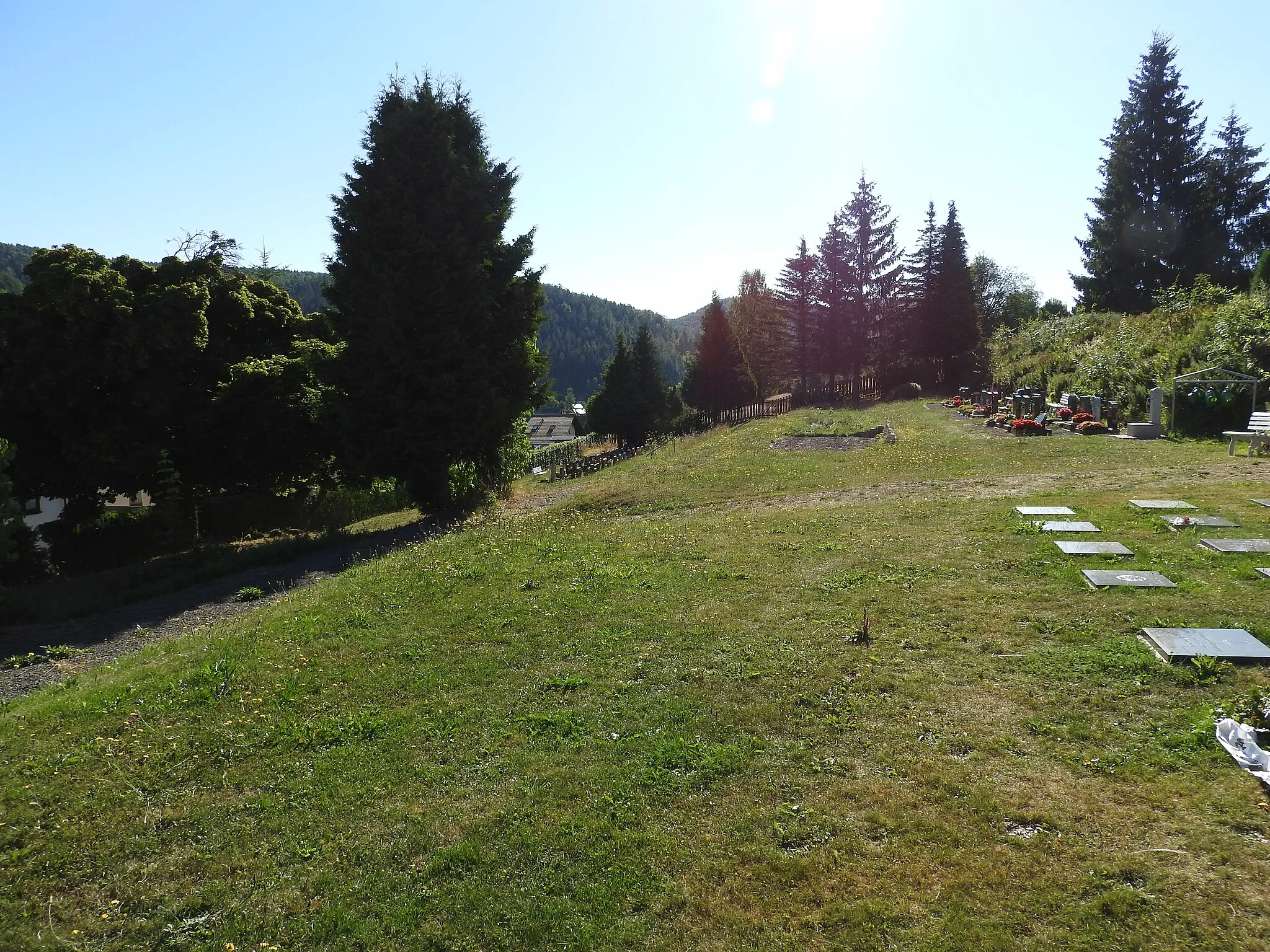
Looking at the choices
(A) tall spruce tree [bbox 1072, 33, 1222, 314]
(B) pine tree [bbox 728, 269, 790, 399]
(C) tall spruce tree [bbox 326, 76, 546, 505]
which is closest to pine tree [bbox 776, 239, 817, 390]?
(B) pine tree [bbox 728, 269, 790, 399]

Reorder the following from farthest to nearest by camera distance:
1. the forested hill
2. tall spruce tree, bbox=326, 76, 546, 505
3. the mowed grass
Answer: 1. the forested hill
2. tall spruce tree, bbox=326, 76, 546, 505
3. the mowed grass

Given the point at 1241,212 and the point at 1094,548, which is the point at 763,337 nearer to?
the point at 1241,212

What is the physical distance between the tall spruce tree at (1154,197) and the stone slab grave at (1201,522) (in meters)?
34.3

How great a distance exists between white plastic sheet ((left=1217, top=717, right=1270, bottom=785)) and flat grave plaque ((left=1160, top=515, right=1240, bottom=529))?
5525mm

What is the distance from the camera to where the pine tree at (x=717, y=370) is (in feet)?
135

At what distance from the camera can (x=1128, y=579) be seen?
695 centimetres

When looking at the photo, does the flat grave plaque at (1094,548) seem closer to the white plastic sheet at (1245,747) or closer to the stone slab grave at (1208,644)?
the stone slab grave at (1208,644)

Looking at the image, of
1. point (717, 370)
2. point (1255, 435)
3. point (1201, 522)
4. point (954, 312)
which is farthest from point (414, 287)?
point (954, 312)

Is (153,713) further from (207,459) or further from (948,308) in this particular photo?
(948,308)

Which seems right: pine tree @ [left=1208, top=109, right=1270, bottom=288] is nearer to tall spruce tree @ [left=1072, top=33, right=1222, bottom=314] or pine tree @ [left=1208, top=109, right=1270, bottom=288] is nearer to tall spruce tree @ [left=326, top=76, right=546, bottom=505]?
tall spruce tree @ [left=1072, top=33, right=1222, bottom=314]

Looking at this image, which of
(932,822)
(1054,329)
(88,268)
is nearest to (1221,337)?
(1054,329)

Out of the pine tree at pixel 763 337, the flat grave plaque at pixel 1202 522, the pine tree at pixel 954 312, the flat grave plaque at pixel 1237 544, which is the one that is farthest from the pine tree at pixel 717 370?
the flat grave plaque at pixel 1237 544

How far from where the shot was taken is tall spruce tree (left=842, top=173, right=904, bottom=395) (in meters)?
43.8

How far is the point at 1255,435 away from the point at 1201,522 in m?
7.29
